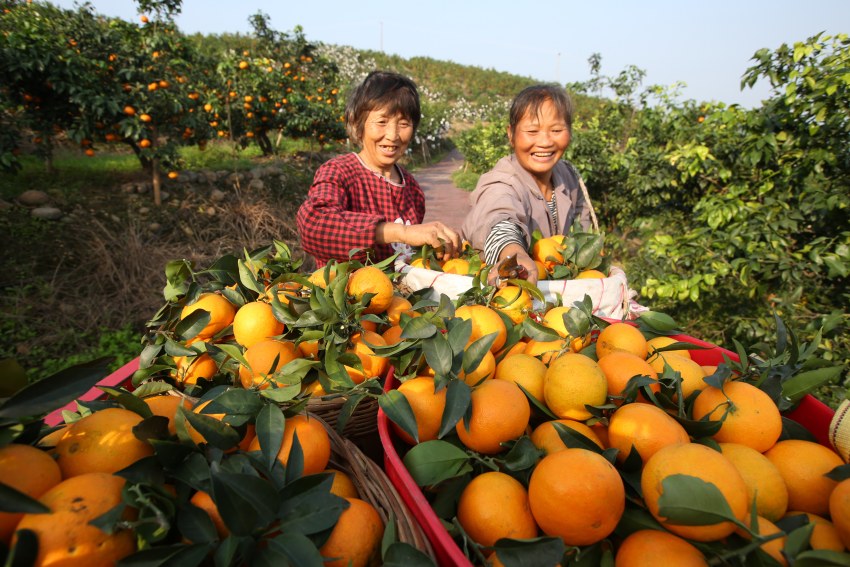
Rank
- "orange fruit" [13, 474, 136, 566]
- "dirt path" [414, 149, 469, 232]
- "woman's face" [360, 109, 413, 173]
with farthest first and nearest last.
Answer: "dirt path" [414, 149, 469, 232]
"woman's face" [360, 109, 413, 173]
"orange fruit" [13, 474, 136, 566]

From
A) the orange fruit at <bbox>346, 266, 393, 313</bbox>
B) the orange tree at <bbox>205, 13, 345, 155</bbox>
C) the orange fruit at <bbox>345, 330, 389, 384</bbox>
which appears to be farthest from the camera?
the orange tree at <bbox>205, 13, 345, 155</bbox>

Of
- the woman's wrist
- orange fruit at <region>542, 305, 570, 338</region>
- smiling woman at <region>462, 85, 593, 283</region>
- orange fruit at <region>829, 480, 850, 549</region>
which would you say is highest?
smiling woman at <region>462, 85, 593, 283</region>

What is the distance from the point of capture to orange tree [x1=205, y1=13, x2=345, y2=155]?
756 cm

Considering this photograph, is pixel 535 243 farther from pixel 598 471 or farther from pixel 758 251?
pixel 758 251

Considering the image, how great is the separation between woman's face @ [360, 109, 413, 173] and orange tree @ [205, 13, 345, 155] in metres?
5.76

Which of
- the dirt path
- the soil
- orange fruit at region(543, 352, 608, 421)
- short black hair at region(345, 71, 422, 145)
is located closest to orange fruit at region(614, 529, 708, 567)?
orange fruit at region(543, 352, 608, 421)

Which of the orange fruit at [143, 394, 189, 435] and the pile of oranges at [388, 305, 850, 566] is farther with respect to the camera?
the orange fruit at [143, 394, 189, 435]

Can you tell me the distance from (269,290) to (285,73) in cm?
875

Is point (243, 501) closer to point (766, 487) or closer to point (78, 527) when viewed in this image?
point (78, 527)

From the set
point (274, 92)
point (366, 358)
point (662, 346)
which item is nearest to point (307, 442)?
point (366, 358)

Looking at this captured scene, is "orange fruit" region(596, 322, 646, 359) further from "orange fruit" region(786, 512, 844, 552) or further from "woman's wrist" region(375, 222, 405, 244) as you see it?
"woman's wrist" region(375, 222, 405, 244)

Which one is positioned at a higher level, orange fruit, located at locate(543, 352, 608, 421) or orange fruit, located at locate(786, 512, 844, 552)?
orange fruit, located at locate(543, 352, 608, 421)

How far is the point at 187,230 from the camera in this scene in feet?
16.6

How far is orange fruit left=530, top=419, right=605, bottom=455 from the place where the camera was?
0.81 m
